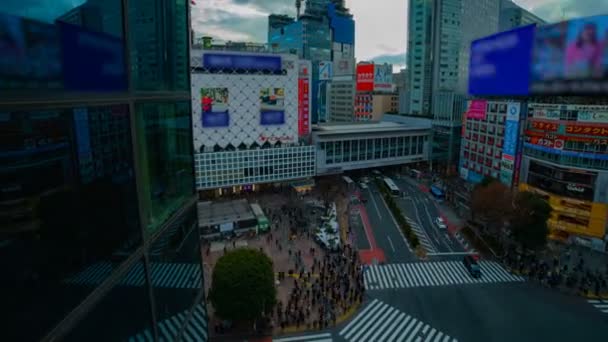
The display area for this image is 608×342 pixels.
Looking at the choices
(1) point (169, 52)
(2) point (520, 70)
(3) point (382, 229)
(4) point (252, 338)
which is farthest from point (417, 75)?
(1) point (169, 52)

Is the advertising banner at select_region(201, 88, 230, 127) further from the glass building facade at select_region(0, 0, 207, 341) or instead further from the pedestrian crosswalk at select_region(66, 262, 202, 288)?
the glass building facade at select_region(0, 0, 207, 341)

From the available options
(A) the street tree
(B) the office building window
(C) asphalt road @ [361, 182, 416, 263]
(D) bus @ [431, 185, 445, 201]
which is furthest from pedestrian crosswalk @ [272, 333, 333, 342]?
(D) bus @ [431, 185, 445, 201]

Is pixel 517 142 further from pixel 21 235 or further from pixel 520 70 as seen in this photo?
pixel 21 235

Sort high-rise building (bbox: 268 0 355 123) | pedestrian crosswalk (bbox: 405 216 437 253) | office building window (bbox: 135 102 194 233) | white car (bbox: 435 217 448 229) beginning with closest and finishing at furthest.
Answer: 1. office building window (bbox: 135 102 194 233)
2. pedestrian crosswalk (bbox: 405 216 437 253)
3. white car (bbox: 435 217 448 229)
4. high-rise building (bbox: 268 0 355 123)

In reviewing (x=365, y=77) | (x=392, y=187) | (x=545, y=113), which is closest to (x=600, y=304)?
(x=545, y=113)

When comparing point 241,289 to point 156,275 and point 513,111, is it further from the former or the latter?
point 513,111

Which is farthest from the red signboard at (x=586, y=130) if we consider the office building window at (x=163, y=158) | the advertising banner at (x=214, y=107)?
the office building window at (x=163, y=158)
